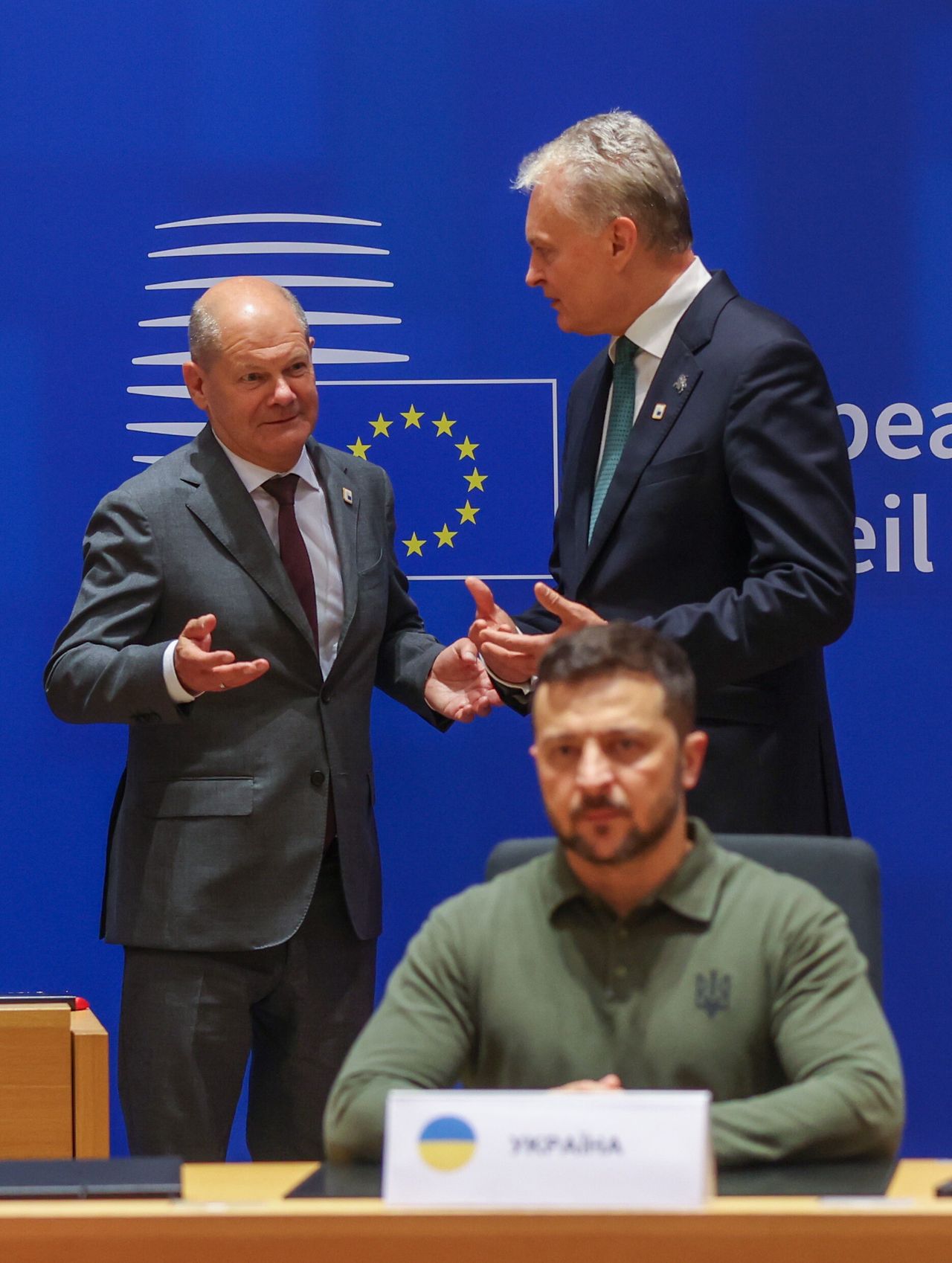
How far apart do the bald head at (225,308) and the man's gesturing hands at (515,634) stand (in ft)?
2.21

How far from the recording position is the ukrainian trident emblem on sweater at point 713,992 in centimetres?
202

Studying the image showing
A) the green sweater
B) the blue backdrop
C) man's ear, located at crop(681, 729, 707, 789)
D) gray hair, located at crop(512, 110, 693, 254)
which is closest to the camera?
the green sweater

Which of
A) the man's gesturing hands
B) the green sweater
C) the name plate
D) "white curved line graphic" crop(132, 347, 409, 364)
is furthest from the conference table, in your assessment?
"white curved line graphic" crop(132, 347, 409, 364)

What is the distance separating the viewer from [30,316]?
3797 millimetres

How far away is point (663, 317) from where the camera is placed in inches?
122

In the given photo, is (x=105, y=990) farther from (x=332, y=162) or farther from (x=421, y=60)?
(x=421, y=60)

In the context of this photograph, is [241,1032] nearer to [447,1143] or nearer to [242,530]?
[242,530]

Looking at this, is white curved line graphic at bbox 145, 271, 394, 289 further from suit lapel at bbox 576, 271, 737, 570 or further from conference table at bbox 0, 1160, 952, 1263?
conference table at bbox 0, 1160, 952, 1263

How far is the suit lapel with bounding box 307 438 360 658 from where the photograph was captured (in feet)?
10.9

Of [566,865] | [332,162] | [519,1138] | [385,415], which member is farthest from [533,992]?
[332,162]

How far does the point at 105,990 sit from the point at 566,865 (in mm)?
2048

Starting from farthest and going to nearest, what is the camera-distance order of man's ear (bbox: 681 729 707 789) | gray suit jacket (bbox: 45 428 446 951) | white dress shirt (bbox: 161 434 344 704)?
1. white dress shirt (bbox: 161 434 344 704)
2. gray suit jacket (bbox: 45 428 446 951)
3. man's ear (bbox: 681 729 707 789)

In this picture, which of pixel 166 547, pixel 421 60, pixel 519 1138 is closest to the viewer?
pixel 519 1138

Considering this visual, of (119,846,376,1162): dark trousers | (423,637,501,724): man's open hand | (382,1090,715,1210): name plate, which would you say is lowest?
(119,846,376,1162): dark trousers
